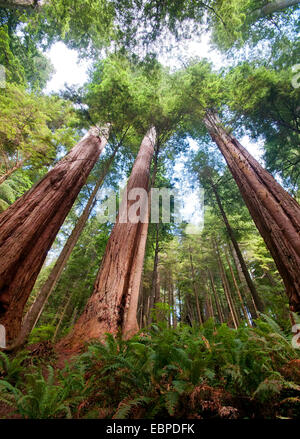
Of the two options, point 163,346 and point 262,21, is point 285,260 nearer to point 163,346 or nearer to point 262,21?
point 163,346

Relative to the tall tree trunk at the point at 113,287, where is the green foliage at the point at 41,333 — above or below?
below

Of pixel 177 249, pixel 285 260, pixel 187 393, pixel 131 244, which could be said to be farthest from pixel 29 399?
pixel 177 249

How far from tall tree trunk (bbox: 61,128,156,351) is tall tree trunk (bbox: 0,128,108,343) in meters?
0.93

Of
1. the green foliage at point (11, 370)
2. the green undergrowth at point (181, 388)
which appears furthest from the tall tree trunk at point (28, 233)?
the green undergrowth at point (181, 388)

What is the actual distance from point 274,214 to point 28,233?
14.3 feet

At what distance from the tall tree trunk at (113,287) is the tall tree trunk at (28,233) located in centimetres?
93

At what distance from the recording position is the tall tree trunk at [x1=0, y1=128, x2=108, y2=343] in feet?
8.03

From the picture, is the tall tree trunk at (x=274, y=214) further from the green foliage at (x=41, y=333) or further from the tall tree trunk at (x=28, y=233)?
the green foliage at (x=41, y=333)

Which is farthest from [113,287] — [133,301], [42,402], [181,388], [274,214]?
[274,214]

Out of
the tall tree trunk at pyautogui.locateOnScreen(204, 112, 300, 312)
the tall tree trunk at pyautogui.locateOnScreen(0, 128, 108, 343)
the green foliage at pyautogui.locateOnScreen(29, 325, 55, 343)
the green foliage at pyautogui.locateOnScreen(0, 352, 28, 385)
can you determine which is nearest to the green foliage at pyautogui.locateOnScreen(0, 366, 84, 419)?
the green foliage at pyautogui.locateOnScreen(0, 352, 28, 385)

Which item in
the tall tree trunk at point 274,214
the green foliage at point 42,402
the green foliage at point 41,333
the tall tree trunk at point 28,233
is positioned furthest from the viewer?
the green foliage at point 41,333

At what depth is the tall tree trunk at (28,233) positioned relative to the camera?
2447 mm

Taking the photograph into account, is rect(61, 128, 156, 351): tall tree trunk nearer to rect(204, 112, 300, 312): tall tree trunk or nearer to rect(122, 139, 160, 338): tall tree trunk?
rect(122, 139, 160, 338): tall tree trunk
